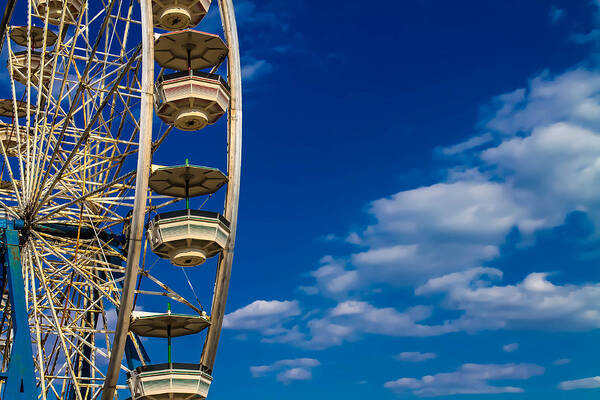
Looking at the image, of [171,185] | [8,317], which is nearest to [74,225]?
[8,317]

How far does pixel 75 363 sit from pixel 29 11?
11.5 metres

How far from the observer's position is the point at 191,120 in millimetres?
19812

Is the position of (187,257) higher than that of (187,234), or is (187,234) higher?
(187,234)

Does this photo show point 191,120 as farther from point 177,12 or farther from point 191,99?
point 177,12

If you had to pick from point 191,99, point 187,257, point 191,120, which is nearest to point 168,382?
point 187,257

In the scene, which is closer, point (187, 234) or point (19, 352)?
point (187, 234)

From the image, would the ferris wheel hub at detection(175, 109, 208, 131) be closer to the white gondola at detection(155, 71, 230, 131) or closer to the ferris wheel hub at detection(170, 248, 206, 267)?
the white gondola at detection(155, 71, 230, 131)

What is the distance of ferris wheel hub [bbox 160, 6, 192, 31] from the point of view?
2122 centimetres

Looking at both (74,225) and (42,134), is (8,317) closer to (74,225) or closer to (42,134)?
(74,225)

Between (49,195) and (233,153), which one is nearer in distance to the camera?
(233,153)

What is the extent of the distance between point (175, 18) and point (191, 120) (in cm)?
338

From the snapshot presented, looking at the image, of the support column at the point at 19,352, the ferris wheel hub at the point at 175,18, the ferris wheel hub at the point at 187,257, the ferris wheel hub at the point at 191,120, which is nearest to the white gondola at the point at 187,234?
the ferris wheel hub at the point at 187,257

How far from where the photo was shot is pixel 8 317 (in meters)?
25.1

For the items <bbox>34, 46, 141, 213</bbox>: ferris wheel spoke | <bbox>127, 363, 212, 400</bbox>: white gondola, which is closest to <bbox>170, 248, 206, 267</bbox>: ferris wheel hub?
<bbox>127, 363, 212, 400</bbox>: white gondola
